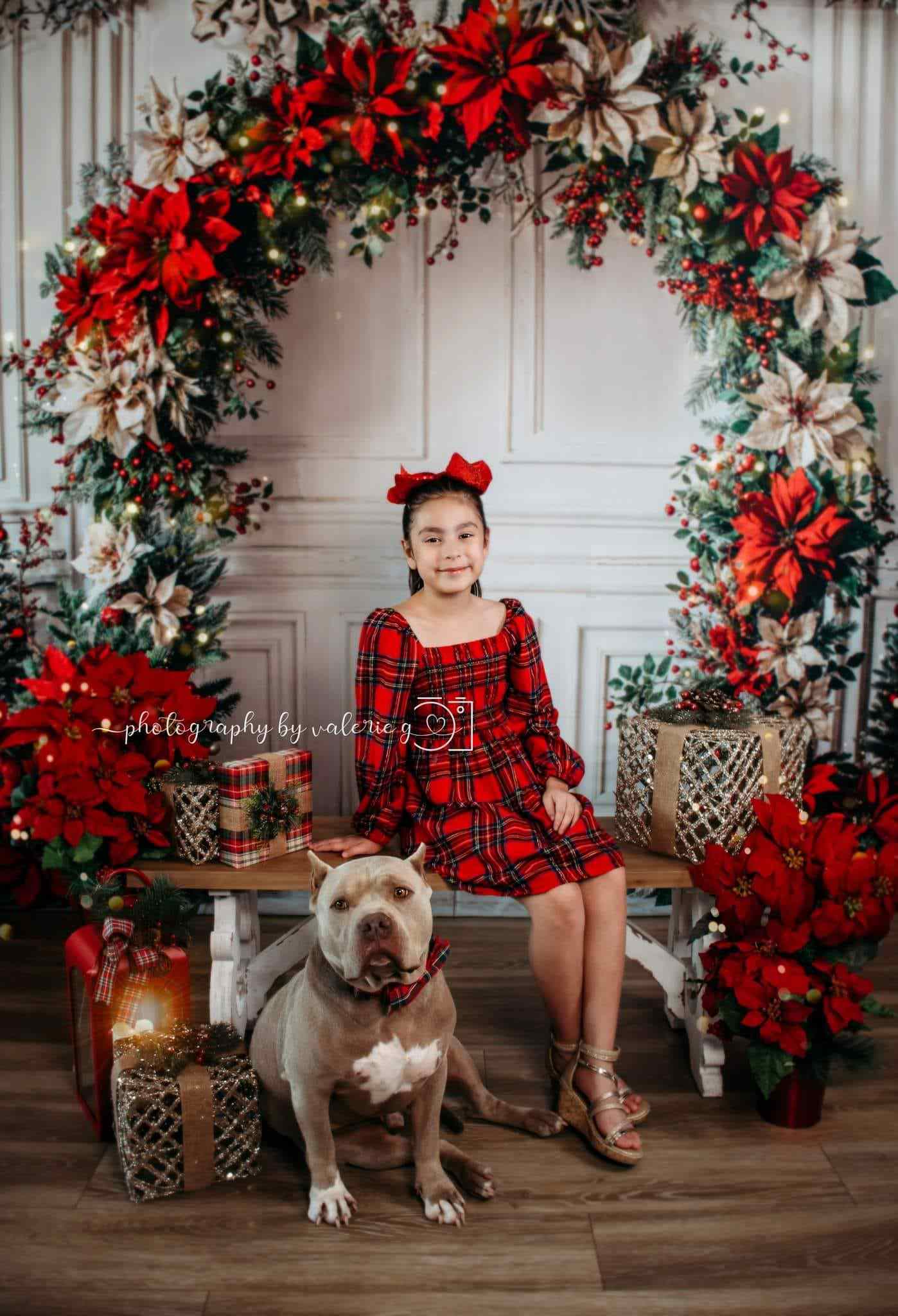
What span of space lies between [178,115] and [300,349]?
0.66 meters

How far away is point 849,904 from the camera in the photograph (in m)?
1.84

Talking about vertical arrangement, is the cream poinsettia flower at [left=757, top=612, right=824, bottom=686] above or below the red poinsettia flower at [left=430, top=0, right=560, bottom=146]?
below

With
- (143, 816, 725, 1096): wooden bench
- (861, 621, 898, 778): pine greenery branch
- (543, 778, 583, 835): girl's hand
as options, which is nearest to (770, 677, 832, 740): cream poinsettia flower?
(861, 621, 898, 778): pine greenery branch

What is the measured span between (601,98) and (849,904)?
6.81ft

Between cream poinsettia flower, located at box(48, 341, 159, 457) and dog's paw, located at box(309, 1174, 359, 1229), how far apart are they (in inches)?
70.8

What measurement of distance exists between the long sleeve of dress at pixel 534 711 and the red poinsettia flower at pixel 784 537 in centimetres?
79

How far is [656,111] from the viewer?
2570 millimetres

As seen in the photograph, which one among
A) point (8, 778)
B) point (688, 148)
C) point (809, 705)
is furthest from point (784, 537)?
point (8, 778)

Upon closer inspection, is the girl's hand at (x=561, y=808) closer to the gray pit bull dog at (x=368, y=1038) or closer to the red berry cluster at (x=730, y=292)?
the gray pit bull dog at (x=368, y=1038)

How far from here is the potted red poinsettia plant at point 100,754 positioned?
2.05m

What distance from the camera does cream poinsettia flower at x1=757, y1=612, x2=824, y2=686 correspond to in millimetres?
2695

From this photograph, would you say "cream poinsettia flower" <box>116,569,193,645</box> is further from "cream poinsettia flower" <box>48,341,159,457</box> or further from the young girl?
the young girl

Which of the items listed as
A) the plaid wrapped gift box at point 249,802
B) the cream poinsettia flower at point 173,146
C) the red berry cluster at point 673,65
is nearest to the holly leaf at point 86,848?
the plaid wrapped gift box at point 249,802

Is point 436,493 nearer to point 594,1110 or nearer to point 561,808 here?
point 561,808
